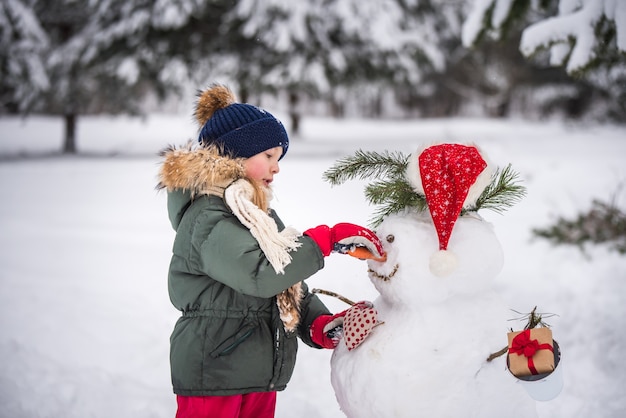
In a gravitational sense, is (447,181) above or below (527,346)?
above

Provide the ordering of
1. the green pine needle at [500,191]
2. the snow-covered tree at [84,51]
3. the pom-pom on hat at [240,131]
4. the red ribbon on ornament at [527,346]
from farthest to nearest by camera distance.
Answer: the snow-covered tree at [84,51] → the pom-pom on hat at [240,131] → the green pine needle at [500,191] → the red ribbon on ornament at [527,346]

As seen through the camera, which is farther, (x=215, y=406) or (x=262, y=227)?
(x=215, y=406)

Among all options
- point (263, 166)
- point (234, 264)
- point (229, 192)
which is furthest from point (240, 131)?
point (234, 264)

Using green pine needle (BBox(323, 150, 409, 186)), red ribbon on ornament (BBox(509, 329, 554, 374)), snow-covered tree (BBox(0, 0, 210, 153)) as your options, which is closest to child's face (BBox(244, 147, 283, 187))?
green pine needle (BBox(323, 150, 409, 186))

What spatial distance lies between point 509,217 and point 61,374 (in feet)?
16.8

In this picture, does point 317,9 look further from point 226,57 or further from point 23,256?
point 23,256

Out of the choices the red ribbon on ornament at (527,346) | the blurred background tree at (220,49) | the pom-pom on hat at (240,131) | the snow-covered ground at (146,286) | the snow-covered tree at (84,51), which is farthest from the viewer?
the snow-covered tree at (84,51)

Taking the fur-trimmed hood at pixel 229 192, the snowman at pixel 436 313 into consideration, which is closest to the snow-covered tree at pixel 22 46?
the fur-trimmed hood at pixel 229 192

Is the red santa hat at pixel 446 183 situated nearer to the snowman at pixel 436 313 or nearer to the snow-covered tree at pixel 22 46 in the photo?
the snowman at pixel 436 313

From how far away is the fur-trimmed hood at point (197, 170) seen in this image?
1.87 meters

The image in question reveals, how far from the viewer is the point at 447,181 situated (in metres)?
1.79

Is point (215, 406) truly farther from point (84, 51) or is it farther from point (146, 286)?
point (84, 51)

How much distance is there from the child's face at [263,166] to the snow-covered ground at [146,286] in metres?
0.37

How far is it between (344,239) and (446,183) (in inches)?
15.6
